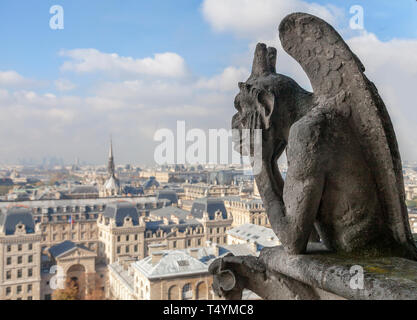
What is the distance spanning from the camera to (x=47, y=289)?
79.7 ft

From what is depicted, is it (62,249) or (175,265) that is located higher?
(175,265)

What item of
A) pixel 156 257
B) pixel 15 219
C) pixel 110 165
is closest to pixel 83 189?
pixel 110 165

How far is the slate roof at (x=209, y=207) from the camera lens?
30.1 m

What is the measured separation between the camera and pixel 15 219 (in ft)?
82.2

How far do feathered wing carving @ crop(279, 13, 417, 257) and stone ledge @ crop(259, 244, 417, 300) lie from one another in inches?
9.6

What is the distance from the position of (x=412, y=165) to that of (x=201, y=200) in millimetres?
22879

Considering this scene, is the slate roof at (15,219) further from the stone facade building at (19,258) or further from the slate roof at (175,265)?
the slate roof at (175,265)

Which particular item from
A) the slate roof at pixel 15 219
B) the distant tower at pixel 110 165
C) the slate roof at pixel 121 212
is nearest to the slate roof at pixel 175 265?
the slate roof at pixel 121 212

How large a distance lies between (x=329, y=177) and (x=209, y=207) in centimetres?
2887

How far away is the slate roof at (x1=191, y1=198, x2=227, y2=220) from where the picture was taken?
98.6 ft

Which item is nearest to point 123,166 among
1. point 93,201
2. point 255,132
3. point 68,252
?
point 93,201

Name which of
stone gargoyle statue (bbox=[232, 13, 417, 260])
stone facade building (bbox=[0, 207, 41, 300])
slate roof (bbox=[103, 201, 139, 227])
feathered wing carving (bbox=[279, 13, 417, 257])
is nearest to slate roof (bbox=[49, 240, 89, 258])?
stone facade building (bbox=[0, 207, 41, 300])

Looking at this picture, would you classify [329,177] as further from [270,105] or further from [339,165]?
[270,105]

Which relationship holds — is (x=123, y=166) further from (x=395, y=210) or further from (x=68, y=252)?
(x=395, y=210)
